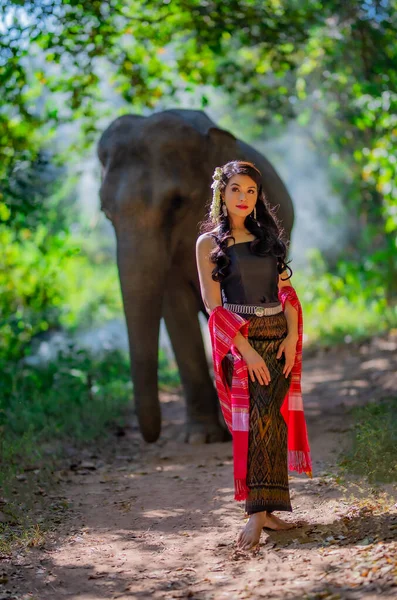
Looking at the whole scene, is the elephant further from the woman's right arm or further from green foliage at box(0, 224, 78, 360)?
green foliage at box(0, 224, 78, 360)

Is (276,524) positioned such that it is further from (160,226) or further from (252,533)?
(160,226)

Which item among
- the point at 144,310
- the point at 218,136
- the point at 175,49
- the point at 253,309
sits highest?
the point at 175,49

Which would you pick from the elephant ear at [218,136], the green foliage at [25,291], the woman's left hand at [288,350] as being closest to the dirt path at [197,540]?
the woman's left hand at [288,350]

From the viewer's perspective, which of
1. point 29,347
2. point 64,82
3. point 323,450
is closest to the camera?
point 323,450

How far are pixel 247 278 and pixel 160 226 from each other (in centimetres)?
204

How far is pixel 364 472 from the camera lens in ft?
16.2

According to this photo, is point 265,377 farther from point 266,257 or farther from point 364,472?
point 364,472

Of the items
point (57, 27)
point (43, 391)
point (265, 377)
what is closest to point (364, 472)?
point (265, 377)

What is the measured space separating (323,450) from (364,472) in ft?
3.59

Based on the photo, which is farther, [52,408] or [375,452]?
[52,408]

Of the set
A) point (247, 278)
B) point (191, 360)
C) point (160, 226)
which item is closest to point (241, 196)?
point (247, 278)

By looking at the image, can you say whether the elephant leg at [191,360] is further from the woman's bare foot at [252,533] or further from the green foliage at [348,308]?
the green foliage at [348,308]

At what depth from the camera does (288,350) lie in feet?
14.0

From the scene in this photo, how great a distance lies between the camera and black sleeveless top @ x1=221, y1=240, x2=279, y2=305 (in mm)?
4223
